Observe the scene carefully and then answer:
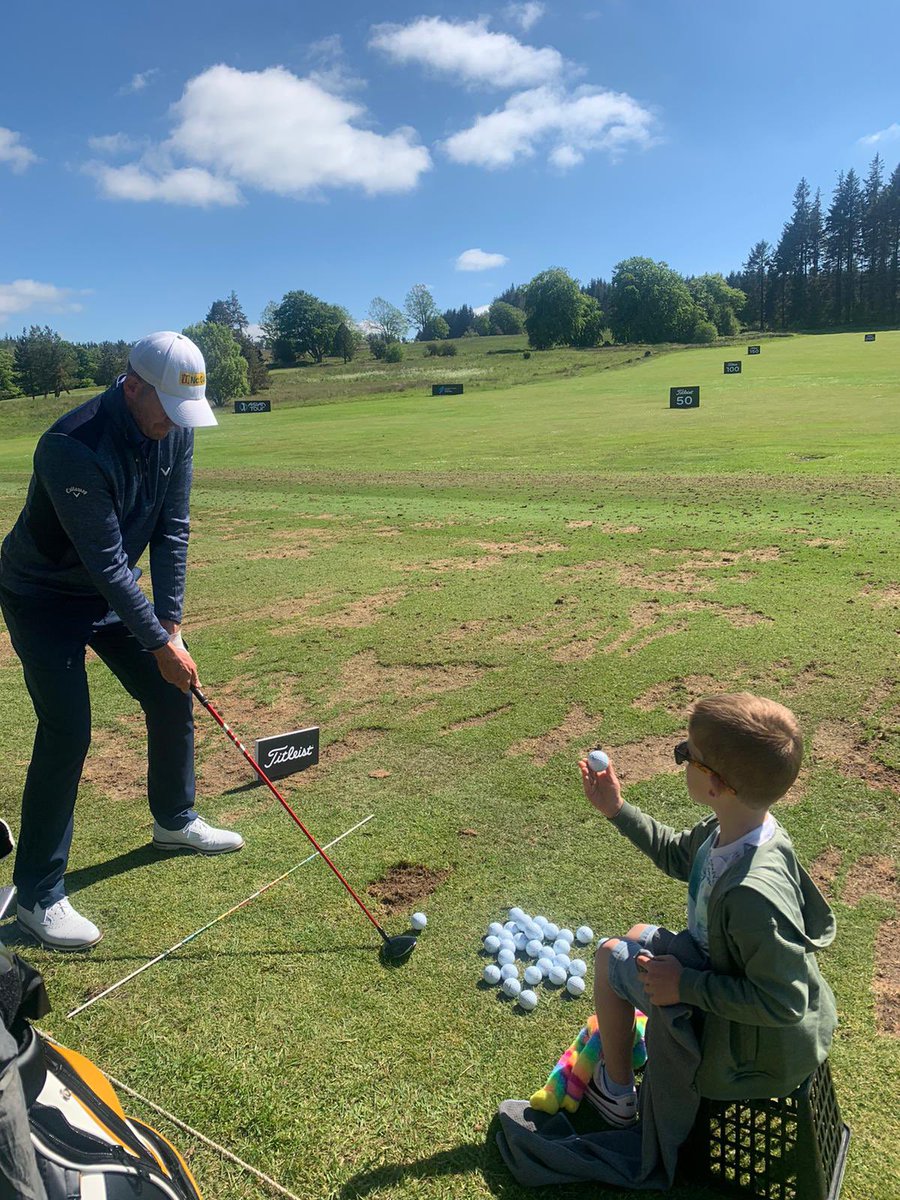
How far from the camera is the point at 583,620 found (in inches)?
306

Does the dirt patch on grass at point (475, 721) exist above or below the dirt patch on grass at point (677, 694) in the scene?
below

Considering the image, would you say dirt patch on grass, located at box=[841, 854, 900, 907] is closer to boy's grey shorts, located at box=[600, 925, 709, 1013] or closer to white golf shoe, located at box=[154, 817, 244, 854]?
boy's grey shorts, located at box=[600, 925, 709, 1013]

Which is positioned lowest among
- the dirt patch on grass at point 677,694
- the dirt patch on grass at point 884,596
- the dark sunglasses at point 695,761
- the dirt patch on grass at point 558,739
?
the dirt patch on grass at point 558,739

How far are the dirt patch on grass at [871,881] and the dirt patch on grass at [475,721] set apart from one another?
2580 mm

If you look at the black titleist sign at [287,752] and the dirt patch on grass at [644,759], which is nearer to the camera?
the black titleist sign at [287,752]

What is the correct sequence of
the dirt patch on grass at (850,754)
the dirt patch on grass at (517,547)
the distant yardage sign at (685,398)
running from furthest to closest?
the distant yardage sign at (685,398)
the dirt patch on grass at (517,547)
the dirt patch on grass at (850,754)

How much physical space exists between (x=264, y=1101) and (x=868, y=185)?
13344cm

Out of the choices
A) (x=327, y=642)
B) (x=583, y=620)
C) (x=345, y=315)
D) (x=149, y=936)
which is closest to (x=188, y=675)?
(x=149, y=936)

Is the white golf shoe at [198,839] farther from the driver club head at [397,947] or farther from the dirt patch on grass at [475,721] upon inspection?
the dirt patch on grass at [475,721]

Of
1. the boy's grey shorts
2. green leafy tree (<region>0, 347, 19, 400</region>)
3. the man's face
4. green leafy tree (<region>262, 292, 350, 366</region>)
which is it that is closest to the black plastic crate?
the boy's grey shorts

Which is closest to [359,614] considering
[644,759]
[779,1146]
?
[644,759]

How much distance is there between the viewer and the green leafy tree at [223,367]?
219ft

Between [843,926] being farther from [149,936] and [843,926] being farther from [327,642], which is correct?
[327,642]

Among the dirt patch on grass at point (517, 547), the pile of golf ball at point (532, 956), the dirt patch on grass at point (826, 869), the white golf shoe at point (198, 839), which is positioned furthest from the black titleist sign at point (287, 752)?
the dirt patch on grass at point (517, 547)
